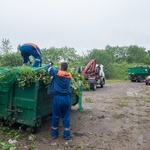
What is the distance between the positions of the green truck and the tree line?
21.4 ft

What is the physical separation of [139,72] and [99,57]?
9580 mm

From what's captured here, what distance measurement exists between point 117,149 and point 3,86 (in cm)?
306

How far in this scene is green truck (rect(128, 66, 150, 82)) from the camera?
25.9 metres

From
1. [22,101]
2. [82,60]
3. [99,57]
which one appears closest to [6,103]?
[22,101]

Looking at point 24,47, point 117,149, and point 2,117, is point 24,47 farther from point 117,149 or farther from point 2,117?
point 117,149

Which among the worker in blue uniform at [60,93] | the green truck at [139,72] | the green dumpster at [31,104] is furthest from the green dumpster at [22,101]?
the green truck at [139,72]

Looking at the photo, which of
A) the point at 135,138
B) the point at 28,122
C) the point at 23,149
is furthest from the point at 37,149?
the point at 135,138

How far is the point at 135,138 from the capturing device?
4.97 meters

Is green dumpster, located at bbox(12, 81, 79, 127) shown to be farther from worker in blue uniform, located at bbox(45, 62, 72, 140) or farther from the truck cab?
the truck cab

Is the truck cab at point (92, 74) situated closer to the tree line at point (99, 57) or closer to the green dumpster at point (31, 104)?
the tree line at point (99, 57)

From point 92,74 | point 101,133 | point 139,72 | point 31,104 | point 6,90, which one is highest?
point 139,72

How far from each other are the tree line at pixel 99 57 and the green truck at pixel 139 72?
654 cm

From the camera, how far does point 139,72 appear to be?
2620 cm

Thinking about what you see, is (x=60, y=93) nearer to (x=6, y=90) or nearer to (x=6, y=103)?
(x=6, y=90)
